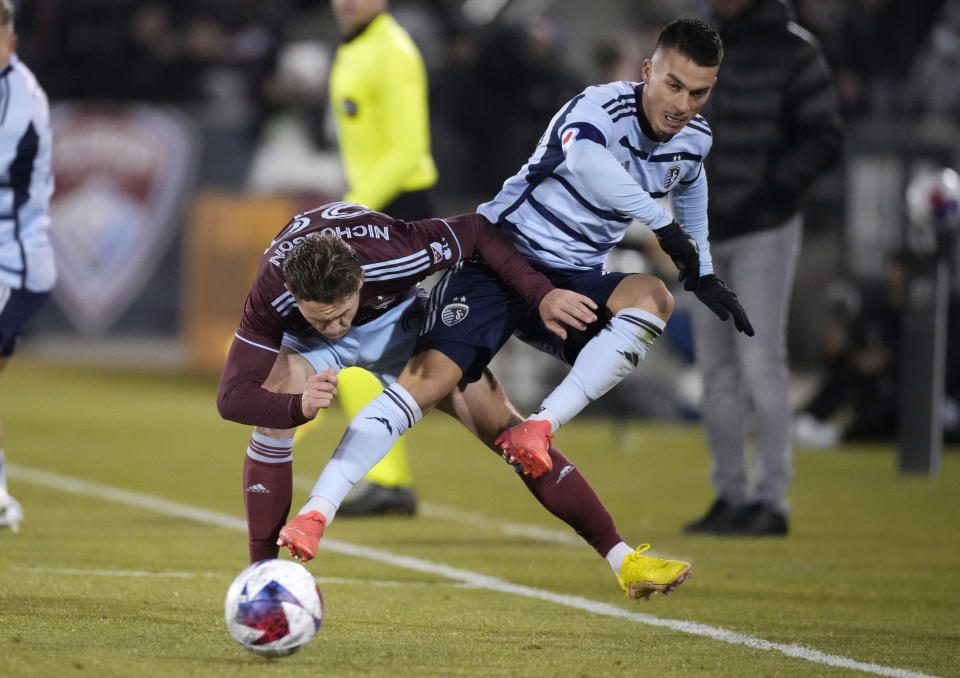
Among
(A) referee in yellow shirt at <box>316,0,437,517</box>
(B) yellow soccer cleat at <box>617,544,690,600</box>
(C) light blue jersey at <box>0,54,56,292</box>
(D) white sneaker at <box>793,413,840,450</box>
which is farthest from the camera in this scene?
(D) white sneaker at <box>793,413,840,450</box>

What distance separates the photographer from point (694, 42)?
4785 millimetres

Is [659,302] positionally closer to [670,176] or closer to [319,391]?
[670,176]

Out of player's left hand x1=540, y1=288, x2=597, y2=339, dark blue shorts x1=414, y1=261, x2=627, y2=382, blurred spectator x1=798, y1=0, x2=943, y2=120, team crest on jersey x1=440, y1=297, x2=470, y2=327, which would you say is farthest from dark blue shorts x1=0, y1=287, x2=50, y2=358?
blurred spectator x1=798, y1=0, x2=943, y2=120

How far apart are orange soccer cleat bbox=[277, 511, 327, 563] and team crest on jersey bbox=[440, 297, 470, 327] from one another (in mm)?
862

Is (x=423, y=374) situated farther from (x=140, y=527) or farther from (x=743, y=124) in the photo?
(x=743, y=124)

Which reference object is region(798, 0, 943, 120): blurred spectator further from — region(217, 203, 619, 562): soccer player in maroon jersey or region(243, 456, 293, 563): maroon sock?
region(243, 456, 293, 563): maroon sock

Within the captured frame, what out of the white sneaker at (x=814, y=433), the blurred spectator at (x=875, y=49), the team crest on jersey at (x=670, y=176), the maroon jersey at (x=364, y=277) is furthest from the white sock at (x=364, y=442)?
the blurred spectator at (x=875, y=49)

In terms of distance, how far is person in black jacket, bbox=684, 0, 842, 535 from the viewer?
6914mm

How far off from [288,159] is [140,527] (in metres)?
8.05

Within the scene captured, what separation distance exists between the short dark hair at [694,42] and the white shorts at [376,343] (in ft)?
3.80

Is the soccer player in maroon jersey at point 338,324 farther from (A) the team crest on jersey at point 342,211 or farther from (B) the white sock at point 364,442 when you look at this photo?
(B) the white sock at point 364,442

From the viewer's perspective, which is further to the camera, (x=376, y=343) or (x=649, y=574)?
(x=376, y=343)

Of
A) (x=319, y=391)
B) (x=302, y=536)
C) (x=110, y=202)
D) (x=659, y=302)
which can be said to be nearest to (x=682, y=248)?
(x=659, y=302)

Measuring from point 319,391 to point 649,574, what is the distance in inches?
48.1
